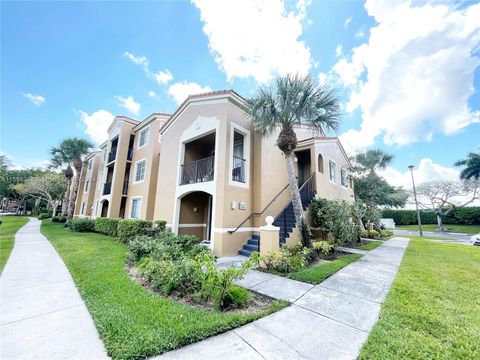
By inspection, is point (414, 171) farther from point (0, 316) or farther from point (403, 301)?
point (0, 316)

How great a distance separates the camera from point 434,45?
8.84 metres

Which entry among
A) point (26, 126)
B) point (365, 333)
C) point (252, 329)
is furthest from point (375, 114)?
point (26, 126)

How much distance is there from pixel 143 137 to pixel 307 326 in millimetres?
18778

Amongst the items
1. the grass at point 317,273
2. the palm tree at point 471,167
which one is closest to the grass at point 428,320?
the grass at point 317,273

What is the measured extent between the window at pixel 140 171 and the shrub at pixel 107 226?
12.6 feet

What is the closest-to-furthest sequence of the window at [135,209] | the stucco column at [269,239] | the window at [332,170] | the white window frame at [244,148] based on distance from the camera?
the stucco column at [269,239] → the white window frame at [244,148] → the window at [332,170] → the window at [135,209]

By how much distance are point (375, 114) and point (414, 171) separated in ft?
39.2

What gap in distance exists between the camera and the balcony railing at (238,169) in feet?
33.0

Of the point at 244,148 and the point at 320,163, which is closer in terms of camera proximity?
the point at 244,148

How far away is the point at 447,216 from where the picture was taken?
32.4 meters

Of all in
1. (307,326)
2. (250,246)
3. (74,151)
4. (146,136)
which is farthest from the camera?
(74,151)

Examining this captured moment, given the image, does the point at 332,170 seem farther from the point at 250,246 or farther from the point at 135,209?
the point at 135,209

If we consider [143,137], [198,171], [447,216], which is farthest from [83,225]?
[447,216]

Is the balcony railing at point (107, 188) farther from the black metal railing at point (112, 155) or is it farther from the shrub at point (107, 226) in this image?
the shrub at point (107, 226)
